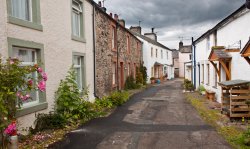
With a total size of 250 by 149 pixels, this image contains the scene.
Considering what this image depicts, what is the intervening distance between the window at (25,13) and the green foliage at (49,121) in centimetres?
277

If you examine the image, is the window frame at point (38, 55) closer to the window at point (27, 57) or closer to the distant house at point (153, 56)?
the window at point (27, 57)

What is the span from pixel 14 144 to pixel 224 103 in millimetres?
8157

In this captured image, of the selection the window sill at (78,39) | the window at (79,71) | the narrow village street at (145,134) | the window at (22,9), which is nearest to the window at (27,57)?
the window at (22,9)

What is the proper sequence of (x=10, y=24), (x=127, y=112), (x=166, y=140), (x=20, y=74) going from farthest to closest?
(x=127, y=112), (x=166, y=140), (x=10, y=24), (x=20, y=74)

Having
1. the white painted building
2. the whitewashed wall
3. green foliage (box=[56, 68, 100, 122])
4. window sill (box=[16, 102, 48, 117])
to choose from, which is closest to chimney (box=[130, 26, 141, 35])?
the white painted building

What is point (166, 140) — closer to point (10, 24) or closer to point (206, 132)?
point (206, 132)

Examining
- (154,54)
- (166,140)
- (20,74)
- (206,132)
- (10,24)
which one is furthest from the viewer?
(154,54)

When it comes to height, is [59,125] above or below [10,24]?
below

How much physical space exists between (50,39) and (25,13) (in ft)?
3.95

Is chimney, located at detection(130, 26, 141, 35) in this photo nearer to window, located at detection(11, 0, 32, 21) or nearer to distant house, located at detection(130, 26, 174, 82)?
distant house, located at detection(130, 26, 174, 82)

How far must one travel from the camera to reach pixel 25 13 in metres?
6.91

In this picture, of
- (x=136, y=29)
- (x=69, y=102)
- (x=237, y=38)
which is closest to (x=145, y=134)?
(x=69, y=102)

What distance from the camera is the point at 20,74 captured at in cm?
470

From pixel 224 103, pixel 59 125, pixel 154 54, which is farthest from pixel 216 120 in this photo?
pixel 154 54
